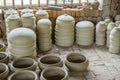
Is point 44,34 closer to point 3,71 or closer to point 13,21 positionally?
point 13,21

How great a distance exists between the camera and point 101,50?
3.97 meters

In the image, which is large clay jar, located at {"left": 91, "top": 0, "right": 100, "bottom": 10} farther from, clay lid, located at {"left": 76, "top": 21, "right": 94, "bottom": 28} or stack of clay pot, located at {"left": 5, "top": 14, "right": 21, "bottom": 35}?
stack of clay pot, located at {"left": 5, "top": 14, "right": 21, "bottom": 35}

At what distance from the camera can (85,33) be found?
4035mm

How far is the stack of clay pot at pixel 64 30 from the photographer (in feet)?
13.0

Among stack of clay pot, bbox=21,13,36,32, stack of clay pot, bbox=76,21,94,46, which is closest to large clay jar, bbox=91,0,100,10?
stack of clay pot, bbox=76,21,94,46

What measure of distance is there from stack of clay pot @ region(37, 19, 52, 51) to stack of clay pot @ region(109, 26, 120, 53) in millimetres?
1097

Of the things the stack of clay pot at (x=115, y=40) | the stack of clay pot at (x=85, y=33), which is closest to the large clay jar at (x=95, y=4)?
the stack of clay pot at (x=85, y=33)

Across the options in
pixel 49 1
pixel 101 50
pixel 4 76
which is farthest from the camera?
pixel 49 1

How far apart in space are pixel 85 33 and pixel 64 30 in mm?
396

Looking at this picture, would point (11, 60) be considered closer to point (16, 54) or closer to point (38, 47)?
point (16, 54)

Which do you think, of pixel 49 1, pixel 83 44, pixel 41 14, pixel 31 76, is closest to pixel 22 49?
pixel 31 76

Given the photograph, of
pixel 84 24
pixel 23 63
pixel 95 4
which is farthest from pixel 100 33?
pixel 23 63

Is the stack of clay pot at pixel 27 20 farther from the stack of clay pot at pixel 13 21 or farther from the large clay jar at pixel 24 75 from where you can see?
the large clay jar at pixel 24 75

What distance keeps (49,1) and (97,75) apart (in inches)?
81.3
